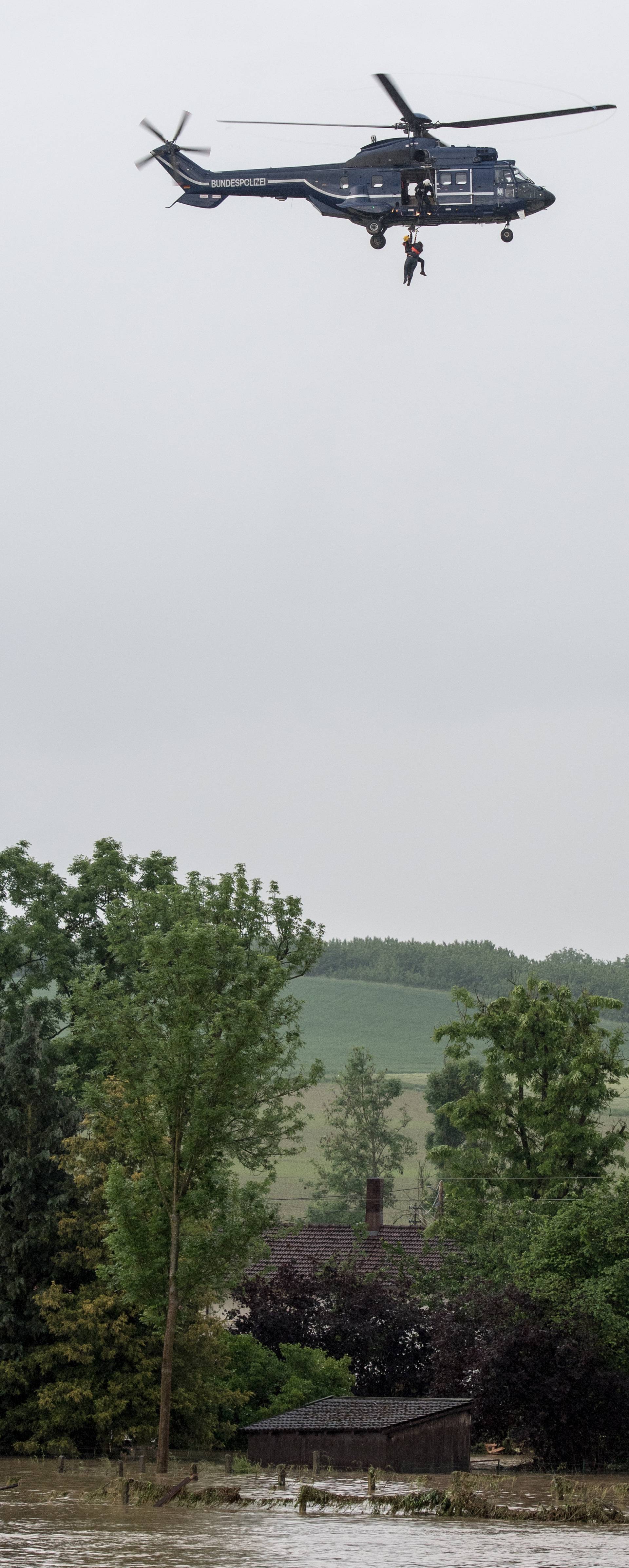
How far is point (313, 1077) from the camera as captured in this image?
120 ft

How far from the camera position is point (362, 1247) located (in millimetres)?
51781

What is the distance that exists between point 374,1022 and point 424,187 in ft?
404

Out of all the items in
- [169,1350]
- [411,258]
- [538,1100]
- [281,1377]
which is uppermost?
[411,258]

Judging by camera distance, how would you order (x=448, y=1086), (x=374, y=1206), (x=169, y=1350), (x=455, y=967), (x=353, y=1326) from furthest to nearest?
(x=455, y=967) < (x=448, y=1086) < (x=374, y=1206) < (x=353, y=1326) < (x=169, y=1350)

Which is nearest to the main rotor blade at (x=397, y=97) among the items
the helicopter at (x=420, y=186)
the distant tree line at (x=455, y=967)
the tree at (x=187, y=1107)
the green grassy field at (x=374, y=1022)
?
the helicopter at (x=420, y=186)

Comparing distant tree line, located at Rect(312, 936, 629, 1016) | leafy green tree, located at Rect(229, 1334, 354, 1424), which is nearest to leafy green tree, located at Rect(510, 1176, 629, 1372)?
leafy green tree, located at Rect(229, 1334, 354, 1424)

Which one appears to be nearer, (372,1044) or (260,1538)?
(260,1538)

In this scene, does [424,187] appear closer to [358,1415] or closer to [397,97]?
[397,97]

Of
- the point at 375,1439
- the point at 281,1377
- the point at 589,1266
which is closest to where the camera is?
the point at 375,1439

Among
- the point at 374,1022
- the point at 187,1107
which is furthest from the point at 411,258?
the point at 374,1022

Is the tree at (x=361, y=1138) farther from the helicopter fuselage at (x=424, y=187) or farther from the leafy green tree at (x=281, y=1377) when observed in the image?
the helicopter fuselage at (x=424, y=187)

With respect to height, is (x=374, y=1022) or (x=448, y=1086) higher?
(x=374, y=1022)

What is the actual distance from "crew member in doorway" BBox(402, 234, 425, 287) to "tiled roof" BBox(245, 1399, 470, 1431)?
25.0 m

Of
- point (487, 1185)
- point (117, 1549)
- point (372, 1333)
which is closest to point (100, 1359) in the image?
point (372, 1333)
